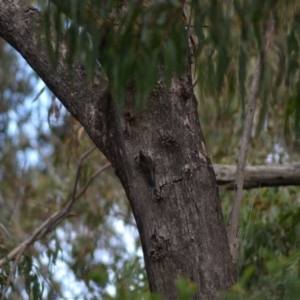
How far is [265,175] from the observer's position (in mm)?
3418

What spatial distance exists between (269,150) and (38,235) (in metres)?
1.85

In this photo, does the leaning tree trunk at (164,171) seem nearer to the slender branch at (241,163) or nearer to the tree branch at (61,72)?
the tree branch at (61,72)

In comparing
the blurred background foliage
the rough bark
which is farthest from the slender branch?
the rough bark

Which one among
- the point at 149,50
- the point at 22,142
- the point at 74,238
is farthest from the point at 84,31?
the point at 22,142

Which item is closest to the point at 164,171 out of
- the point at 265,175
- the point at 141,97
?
the point at 141,97

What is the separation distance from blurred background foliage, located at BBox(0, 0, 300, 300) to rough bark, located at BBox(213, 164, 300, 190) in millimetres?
209

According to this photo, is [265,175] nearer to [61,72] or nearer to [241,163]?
[241,163]

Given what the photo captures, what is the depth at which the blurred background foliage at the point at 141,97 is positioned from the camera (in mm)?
1923

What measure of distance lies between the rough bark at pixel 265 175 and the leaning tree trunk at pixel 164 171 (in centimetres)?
119

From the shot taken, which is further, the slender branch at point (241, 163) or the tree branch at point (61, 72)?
the tree branch at point (61, 72)

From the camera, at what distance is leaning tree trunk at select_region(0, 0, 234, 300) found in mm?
2105

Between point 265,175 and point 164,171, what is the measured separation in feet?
4.39

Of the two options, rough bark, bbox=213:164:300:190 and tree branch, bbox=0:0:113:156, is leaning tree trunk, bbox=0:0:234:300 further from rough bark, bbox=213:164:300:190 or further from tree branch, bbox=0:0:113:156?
rough bark, bbox=213:164:300:190

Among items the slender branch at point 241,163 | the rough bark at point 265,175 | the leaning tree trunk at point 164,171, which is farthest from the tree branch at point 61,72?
the rough bark at point 265,175
